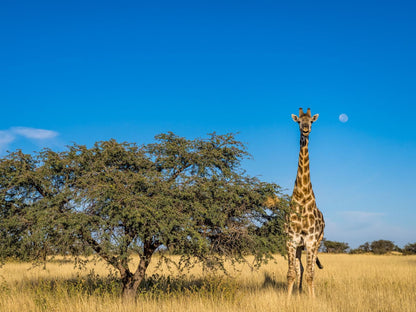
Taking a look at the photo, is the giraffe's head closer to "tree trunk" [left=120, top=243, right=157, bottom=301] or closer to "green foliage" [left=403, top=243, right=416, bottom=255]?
"tree trunk" [left=120, top=243, right=157, bottom=301]

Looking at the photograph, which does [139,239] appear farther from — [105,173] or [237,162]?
[237,162]

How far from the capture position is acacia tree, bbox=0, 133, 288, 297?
30.3 ft

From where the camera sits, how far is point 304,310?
32.4 ft

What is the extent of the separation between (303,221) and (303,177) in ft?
4.71

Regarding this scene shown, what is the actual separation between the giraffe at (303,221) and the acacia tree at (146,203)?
0.80 metres

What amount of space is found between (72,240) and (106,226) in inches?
35.2

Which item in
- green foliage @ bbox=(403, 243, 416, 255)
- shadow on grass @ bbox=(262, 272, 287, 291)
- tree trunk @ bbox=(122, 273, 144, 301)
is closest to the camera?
tree trunk @ bbox=(122, 273, 144, 301)

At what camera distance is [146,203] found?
30.9ft

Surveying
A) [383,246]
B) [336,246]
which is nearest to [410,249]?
[383,246]

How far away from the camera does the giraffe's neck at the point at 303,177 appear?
40.8ft

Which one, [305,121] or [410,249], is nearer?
[305,121]

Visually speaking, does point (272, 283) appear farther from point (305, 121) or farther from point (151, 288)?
point (305, 121)

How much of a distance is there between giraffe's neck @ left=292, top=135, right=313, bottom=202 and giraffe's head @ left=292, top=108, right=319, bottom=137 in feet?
0.95

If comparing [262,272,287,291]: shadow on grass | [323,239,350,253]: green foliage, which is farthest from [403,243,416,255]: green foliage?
[262,272,287,291]: shadow on grass
